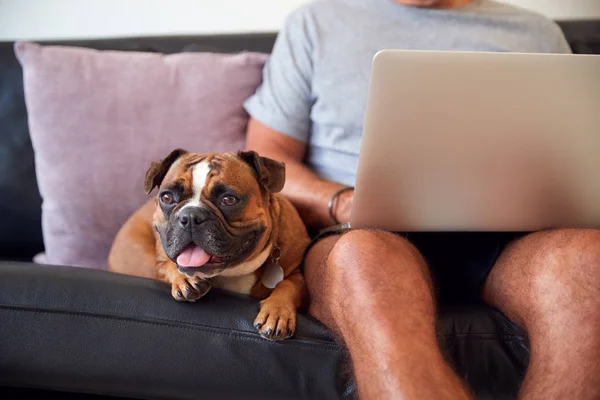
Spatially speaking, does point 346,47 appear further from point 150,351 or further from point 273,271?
point 150,351

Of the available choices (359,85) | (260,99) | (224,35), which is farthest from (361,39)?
(224,35)

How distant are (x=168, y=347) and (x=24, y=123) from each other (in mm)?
1014

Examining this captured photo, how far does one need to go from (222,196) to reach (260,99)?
48 cm

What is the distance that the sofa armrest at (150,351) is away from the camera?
38.7 inches

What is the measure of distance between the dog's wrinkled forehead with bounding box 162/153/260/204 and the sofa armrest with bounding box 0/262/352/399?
269 millimetres

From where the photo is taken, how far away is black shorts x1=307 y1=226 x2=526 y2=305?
3.85 feet

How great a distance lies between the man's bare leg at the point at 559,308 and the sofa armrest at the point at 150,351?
1.08 ft

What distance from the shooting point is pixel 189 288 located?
1.04 m

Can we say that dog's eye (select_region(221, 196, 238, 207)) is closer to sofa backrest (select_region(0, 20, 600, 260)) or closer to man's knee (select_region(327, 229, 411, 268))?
man's knee (select_region(327, 229, 411, 268))

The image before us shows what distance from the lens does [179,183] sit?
1.16 metres

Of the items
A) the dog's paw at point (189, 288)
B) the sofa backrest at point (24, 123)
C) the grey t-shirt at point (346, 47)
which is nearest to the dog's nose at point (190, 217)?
the dog's paw at point (189, 288)

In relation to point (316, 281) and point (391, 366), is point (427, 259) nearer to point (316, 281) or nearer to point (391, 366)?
point (316, 281)

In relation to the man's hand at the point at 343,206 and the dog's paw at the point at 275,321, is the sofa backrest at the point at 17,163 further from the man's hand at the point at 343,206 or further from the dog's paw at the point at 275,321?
the dog's paw at the point at 275,321

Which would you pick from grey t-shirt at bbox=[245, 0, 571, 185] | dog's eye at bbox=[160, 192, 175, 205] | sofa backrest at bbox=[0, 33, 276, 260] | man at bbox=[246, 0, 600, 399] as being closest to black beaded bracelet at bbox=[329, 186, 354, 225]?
man at bbox=[246, 0, 600, 399]
